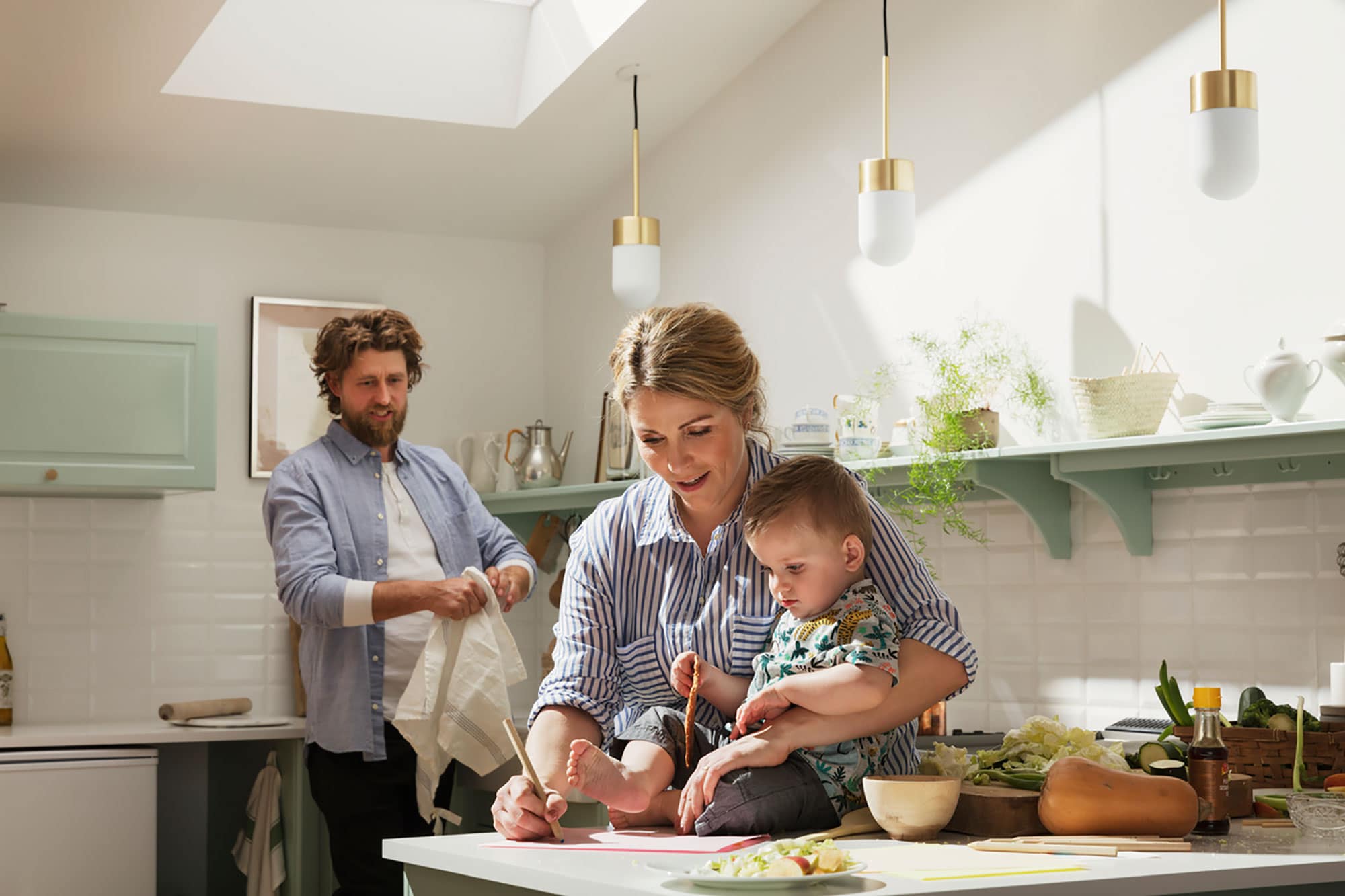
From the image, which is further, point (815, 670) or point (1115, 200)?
point (1115, 200)

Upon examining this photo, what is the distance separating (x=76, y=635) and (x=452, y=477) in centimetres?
148

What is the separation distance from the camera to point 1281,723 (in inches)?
94.3

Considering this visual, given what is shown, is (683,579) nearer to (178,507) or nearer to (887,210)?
(887,210)

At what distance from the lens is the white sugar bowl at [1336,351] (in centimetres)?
271

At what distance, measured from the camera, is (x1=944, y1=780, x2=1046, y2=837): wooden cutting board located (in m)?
1.71

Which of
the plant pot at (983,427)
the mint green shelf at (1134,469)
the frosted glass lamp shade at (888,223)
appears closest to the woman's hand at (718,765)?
the mint green shelf at (1134,469)

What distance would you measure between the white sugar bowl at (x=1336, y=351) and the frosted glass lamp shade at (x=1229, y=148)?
31cm

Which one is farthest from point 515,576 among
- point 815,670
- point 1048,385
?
point 815,670

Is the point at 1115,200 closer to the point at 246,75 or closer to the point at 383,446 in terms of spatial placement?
the point at 383,446

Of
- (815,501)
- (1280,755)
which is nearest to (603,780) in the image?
(815,501)

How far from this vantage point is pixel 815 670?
1.82 meters

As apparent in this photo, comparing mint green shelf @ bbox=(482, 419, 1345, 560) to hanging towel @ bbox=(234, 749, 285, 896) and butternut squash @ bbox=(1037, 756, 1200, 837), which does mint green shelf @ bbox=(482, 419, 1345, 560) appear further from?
hanging towel @ bbox=(234, 749, 285, 896)

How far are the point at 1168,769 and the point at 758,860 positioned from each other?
0.76 meters

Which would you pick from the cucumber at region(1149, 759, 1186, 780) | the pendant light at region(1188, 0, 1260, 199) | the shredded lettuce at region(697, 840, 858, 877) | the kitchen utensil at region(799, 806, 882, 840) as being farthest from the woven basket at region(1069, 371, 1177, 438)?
the shredded lettuce at region(697, 840, 858, 877)
